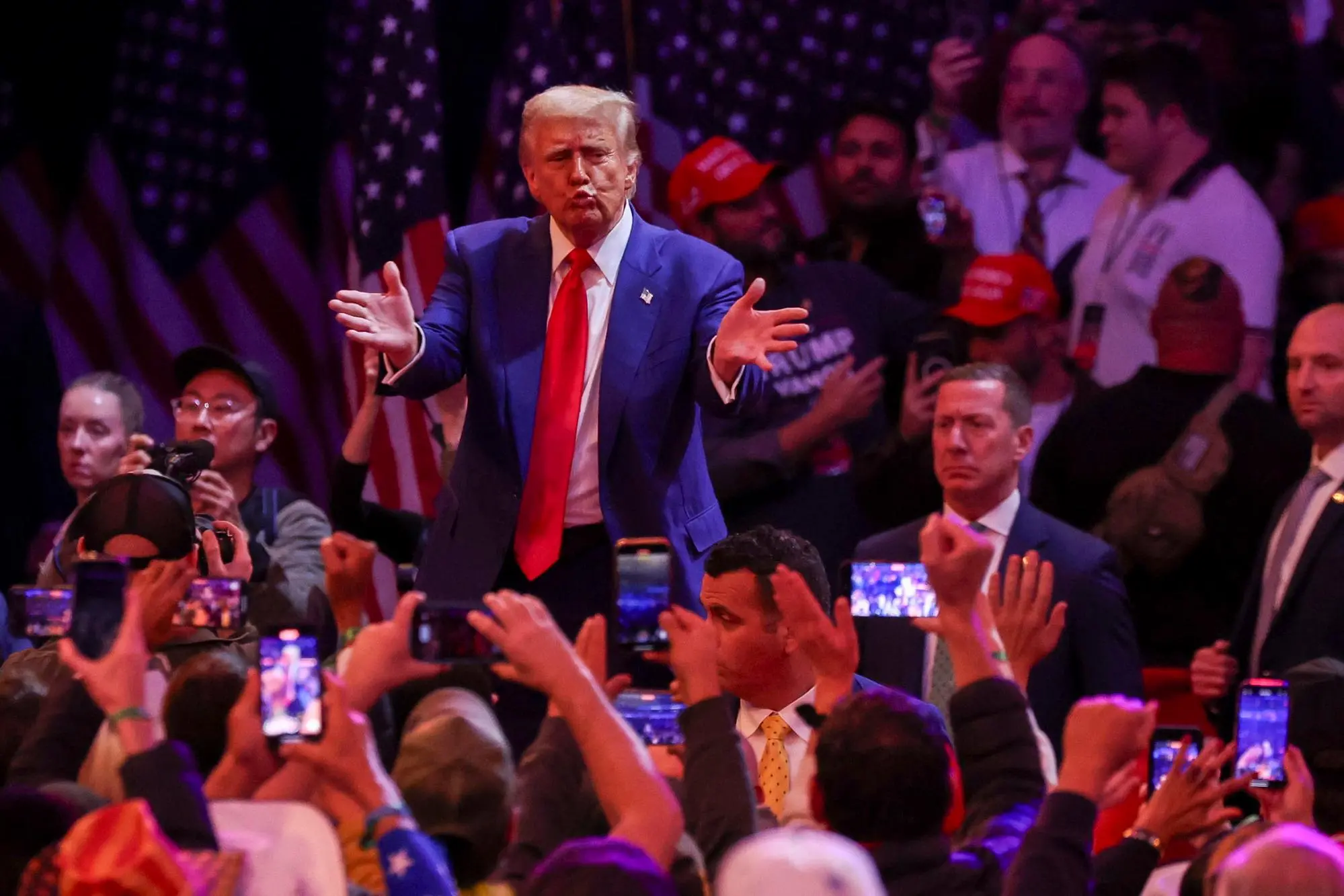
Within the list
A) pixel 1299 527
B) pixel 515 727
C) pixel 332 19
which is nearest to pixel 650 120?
pixel 332 19

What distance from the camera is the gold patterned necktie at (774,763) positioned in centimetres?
342

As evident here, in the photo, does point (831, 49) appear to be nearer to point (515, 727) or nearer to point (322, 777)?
point (515, 727)

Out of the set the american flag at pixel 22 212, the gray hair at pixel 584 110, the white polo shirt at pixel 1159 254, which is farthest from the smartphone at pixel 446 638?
the american flag at pixel 22 212

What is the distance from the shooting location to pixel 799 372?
5.30m

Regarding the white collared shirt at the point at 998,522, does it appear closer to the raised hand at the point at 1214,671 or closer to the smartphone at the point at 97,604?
the raised hand at the point at 1214,671

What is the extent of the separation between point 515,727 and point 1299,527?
1.94m

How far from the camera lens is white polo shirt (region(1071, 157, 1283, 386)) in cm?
535

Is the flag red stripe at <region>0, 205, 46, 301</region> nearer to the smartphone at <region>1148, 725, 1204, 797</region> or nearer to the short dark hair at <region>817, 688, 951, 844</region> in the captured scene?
the smartphone at <region>1148, 725, 1204, 797</region>

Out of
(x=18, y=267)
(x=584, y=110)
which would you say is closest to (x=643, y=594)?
(x=584, y=110)

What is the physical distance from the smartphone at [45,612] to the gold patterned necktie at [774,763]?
3.90ft

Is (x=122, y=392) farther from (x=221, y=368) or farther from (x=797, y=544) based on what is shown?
(x=797, y=544)

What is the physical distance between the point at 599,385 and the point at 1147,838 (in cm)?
132

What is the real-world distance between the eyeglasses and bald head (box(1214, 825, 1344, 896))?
11.8 feet

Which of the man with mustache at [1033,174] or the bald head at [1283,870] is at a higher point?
Result: the man with mustache at [1033,174]
